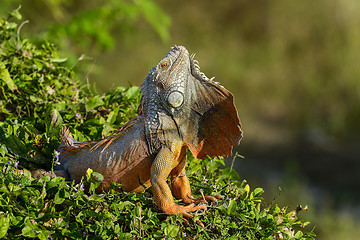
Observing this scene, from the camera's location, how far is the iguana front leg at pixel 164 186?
257 centimetres

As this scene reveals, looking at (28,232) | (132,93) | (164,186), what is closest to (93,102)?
(132,93)

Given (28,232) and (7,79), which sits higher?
(7,79)

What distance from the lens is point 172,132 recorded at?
2.75m

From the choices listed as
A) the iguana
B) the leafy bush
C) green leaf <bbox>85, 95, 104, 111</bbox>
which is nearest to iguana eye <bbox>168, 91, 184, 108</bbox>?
the iguana

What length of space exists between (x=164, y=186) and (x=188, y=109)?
1.65 feet

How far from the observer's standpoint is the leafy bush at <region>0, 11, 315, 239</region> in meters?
2.37

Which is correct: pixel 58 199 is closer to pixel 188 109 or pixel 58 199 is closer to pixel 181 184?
pixel 181 184

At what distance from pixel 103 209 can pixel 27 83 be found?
1.63 meters

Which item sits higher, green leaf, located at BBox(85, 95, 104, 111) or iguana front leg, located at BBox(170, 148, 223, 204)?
green leaf, located at BBox(85, 95, 104, 111)

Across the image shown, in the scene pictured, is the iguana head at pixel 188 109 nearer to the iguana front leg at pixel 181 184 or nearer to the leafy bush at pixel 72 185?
the iguana front leg at pixel 181 184

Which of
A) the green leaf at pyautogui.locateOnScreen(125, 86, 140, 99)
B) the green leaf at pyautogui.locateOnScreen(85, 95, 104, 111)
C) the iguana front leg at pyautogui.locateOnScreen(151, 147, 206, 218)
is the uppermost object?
the green leaf at pyautogui.locateOnScreen(125, 86, 140, 99)

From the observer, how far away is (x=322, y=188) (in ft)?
28.3

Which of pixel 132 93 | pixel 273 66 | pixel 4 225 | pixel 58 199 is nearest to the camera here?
pixel 4 225

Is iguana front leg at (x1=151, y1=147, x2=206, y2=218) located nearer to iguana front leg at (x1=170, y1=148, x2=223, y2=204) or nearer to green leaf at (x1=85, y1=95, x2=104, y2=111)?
iguana front leg at (x1=170, y1=148, x2=223, y2=204)
